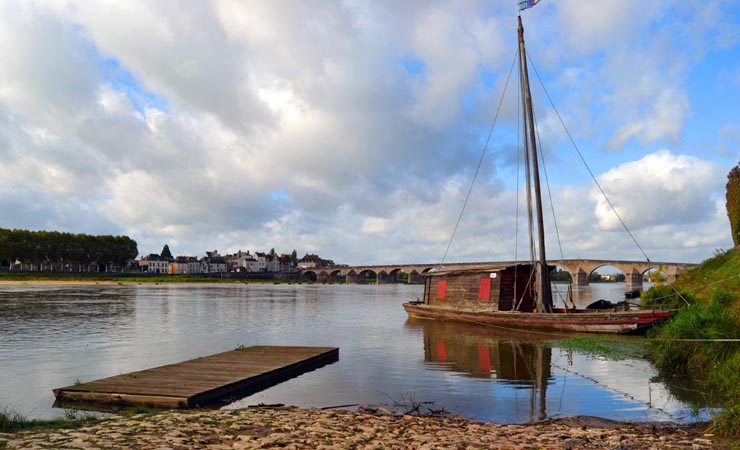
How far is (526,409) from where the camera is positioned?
44.0ft

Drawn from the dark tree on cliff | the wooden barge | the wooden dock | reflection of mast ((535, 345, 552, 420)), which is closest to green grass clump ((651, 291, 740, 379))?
reflection of mast ((535, 345, 552, 420))

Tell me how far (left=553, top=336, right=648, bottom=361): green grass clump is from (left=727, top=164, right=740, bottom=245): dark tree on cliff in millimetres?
22288

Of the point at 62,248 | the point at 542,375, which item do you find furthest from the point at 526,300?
the point at 62,248

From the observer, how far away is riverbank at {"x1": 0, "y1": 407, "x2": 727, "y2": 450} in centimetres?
856

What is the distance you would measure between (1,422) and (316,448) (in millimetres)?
5712

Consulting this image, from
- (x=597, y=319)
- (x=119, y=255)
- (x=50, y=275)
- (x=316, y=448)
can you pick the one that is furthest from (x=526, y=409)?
(x=119, y=255)

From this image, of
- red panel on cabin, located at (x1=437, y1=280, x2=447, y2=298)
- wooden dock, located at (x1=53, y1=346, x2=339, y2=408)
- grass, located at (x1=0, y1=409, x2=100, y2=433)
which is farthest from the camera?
red panel on cabin, located at (x1=437, y1=280, x2=447, y2=298)

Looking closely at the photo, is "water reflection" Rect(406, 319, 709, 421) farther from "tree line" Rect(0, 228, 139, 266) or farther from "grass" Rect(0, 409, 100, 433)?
"tree line" Rect(0, 228, 139, 266)

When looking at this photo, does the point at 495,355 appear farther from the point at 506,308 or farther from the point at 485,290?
the point at 485,290

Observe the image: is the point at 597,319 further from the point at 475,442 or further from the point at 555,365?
the point at 475,442

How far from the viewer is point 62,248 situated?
134 meters

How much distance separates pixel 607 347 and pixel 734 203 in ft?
86.5

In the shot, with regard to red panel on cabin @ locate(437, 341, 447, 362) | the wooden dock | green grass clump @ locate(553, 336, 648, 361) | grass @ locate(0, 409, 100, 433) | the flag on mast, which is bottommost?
red panel on cabin @ locate(437, 341, 447, 362)

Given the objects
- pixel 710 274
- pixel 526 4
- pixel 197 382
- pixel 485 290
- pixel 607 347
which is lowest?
pixel 607 347
